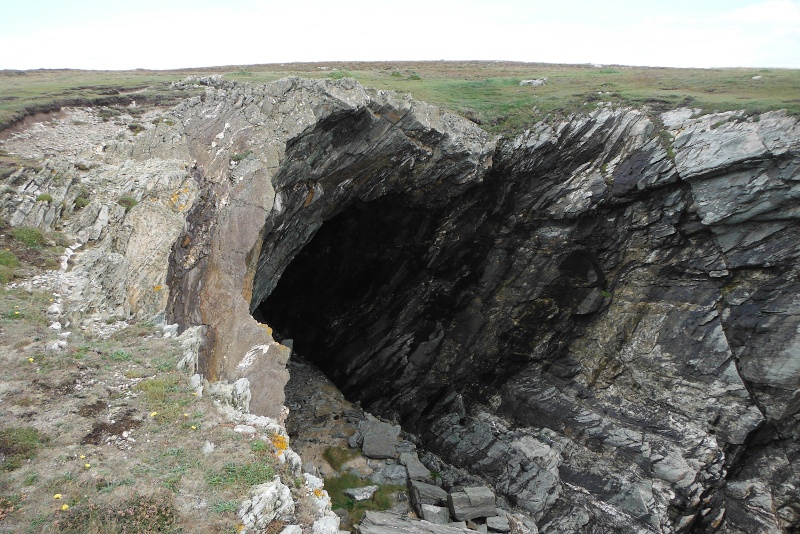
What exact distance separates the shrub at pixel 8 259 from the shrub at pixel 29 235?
65cm

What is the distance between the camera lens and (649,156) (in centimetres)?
1938

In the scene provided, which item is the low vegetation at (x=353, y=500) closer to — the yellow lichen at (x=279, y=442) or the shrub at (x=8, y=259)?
the yellow lichen at (x=279, y=442)

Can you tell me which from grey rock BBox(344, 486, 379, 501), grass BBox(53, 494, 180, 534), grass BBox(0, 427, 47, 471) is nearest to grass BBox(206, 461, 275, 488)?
grass BBox(53, 494, 180, 534)

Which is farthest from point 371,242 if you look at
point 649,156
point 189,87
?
point 189,87

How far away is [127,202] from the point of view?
14.3 meters

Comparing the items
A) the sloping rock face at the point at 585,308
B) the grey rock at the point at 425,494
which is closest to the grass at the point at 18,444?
the sloping rock face at the point at 585,308

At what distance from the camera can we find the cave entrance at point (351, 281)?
23234 mm

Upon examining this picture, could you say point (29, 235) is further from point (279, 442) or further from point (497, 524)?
point (497, 524)

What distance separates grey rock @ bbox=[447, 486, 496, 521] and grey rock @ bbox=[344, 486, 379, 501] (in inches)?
118

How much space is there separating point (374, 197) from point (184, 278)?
391 inches

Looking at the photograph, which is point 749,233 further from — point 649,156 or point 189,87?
point 189,87

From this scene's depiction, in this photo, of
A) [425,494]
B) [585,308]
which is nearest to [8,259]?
[425,494]

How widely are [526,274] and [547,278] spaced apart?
1.03 meters

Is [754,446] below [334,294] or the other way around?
below
